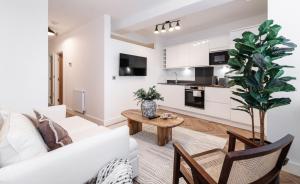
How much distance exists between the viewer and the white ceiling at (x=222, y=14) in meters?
3.09

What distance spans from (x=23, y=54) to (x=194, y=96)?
12.1 ft

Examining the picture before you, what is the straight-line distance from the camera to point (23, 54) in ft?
7.69

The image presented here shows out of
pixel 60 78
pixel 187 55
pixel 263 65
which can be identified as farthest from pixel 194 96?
pixel 60 78

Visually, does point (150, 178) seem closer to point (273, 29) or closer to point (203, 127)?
point (273, 29)

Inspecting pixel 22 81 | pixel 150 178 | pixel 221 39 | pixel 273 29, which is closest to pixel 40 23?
pixel 22 81

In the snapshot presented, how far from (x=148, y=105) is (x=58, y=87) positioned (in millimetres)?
4544

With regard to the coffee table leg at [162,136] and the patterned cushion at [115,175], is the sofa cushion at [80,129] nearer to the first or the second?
the patterned cushion at [115,175]

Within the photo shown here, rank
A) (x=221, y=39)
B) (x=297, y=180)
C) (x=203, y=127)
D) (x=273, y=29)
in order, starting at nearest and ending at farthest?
(x=273, y=29)
(x=297, y=180)
(x=203, y=127)
(x=221, y=39)

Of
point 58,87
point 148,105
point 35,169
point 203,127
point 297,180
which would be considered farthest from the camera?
point 58,87

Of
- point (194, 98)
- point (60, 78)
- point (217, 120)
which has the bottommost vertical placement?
point (217, 120)

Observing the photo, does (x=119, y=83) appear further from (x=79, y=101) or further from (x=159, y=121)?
(x=159, y=121)

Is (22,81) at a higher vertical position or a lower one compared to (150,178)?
higher

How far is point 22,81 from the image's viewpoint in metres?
2.35

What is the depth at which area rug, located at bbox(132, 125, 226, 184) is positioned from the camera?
1.81 m
